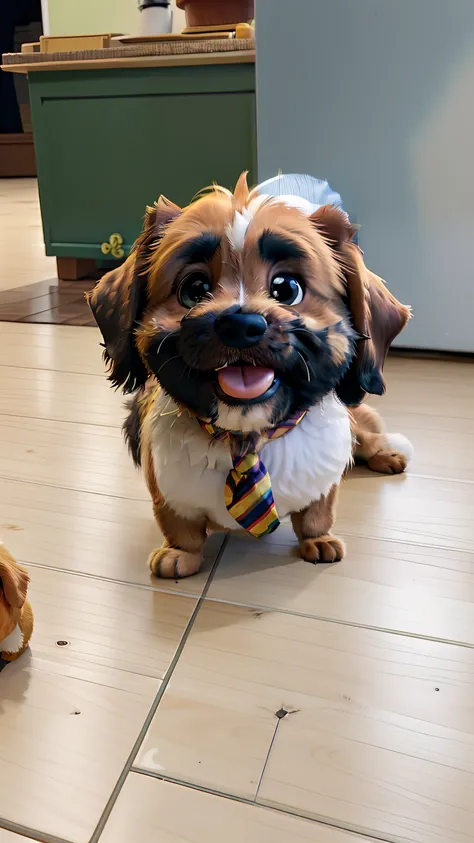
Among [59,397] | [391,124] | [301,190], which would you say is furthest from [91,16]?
[301,190]

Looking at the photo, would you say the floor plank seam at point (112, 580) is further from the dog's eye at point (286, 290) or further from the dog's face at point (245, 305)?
the dog's eye at point (286, 290)

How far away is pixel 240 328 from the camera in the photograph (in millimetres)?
680

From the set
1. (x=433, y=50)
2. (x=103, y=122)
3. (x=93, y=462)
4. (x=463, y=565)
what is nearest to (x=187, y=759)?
(x=463, y=565)

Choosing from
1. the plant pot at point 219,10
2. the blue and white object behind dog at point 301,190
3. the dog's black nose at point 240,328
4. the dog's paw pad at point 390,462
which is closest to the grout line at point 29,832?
the dog's black nose at point 240,328

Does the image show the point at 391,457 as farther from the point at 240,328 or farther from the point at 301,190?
the point at 240,328

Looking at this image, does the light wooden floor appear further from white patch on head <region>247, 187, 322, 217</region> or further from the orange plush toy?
white patch on head <region>247, 187, 322, 217</region>

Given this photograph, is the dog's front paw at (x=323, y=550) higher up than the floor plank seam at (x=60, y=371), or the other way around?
the dog's front paw at (x=323, y=550)

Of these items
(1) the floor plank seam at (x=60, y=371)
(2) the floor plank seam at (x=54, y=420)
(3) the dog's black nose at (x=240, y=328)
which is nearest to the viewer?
(3) the dog's black nose at (x=240, y=328)

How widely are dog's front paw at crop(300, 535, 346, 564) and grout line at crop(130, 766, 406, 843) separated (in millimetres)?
400

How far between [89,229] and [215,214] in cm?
228

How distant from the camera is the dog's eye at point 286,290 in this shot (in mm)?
741

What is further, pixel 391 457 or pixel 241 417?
pixel 391 457

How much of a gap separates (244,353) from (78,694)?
1.30ft

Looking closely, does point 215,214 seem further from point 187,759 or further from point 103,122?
point 103,122
